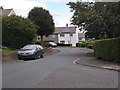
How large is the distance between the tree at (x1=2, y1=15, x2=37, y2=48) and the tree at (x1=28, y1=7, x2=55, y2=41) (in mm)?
17072

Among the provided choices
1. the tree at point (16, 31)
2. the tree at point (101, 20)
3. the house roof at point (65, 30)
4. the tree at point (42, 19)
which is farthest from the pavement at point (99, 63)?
the house roof at point (65, 30)

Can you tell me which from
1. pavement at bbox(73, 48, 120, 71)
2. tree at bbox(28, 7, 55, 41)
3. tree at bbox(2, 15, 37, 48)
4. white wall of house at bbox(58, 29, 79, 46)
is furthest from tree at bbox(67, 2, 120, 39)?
white wall of house at bbox(58, 29, 79, 46)

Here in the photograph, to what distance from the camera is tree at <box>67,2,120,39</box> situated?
2817cm

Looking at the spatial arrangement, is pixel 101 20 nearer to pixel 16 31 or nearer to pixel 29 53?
pixel 29 53

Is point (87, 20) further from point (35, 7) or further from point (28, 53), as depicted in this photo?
point (35, 7)

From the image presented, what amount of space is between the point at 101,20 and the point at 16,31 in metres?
10.9

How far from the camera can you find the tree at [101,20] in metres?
28.2

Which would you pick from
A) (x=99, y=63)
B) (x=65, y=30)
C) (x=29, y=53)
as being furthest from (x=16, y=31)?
(x=65, y=30)

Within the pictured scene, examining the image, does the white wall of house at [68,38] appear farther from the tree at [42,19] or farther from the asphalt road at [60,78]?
the asphalt road at [60,78]

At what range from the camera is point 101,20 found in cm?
2902

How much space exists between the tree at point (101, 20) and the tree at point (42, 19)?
18.0 metres

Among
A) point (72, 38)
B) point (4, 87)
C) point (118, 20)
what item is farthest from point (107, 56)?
point (72, 38)

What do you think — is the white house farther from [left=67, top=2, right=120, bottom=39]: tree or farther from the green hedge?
the green hedge

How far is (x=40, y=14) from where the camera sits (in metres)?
51.7
